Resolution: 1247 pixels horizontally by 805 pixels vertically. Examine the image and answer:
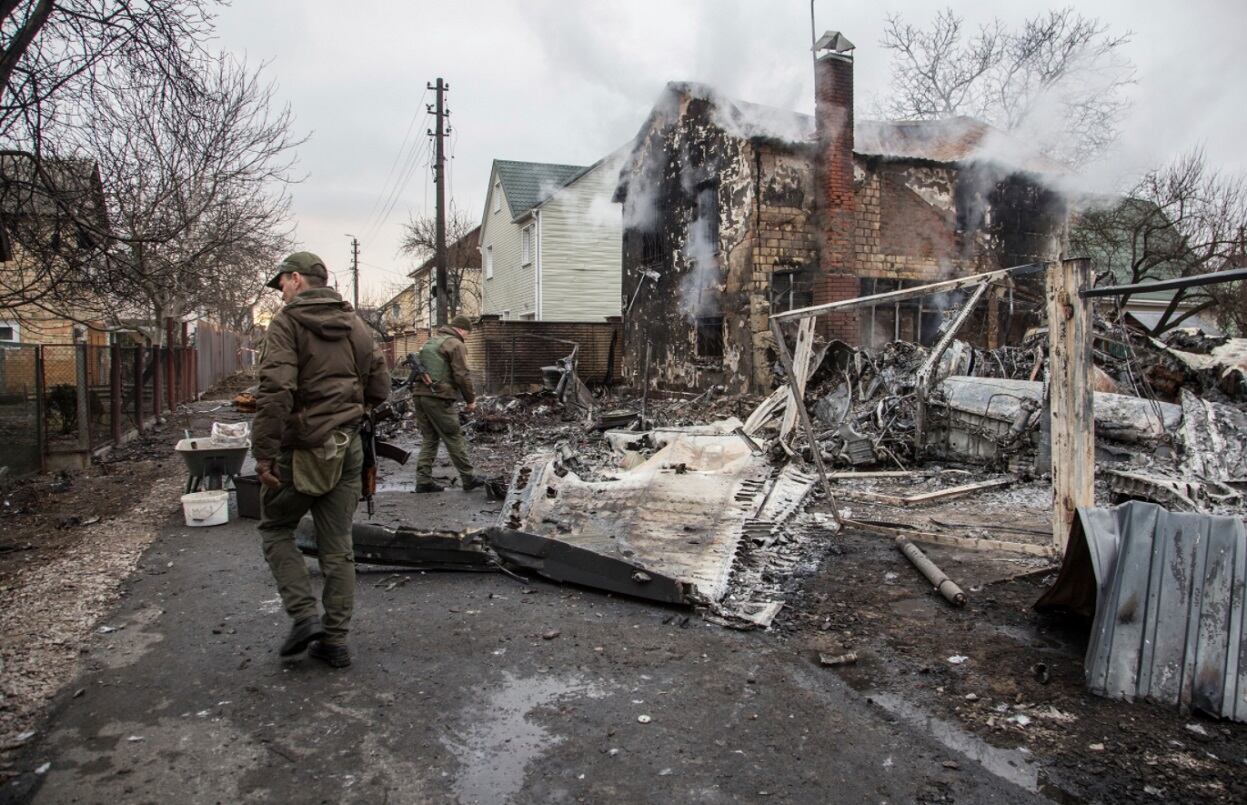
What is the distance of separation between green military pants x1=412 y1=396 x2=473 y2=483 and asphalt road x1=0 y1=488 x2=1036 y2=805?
353 centimetres

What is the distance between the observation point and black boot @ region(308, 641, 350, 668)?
345cm

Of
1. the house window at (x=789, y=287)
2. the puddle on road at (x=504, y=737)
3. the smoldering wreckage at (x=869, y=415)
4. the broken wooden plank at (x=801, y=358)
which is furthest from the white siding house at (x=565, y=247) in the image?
the puddle on road at (x=504, y=737)

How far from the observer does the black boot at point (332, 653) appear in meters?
3.45

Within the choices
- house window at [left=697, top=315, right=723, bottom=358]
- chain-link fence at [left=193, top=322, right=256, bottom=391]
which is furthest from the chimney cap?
chain-link fence at [left=193, top=322, right=256, bottom=391]

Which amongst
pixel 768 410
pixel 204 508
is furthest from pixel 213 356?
pixel 204 508

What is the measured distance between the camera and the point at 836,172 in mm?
13336

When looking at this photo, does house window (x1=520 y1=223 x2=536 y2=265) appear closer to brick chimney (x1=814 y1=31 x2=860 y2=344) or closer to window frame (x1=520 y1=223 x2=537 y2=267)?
window frame (x1=520 y1=223 x2=537 y2=267)

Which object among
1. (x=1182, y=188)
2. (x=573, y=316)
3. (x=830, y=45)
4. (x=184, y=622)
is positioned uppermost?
(x=830, y=45)

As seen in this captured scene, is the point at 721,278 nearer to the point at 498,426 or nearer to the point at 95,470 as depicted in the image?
the point at 498,426

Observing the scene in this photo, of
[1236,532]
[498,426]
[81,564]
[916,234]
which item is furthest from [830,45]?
[81,564]

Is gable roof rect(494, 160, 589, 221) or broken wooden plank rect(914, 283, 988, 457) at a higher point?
gable roof rect(494, 160, 589, 221)

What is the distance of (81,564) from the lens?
5133mm

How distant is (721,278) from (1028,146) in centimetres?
762

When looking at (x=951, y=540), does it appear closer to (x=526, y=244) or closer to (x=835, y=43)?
(x=835, y=43)
